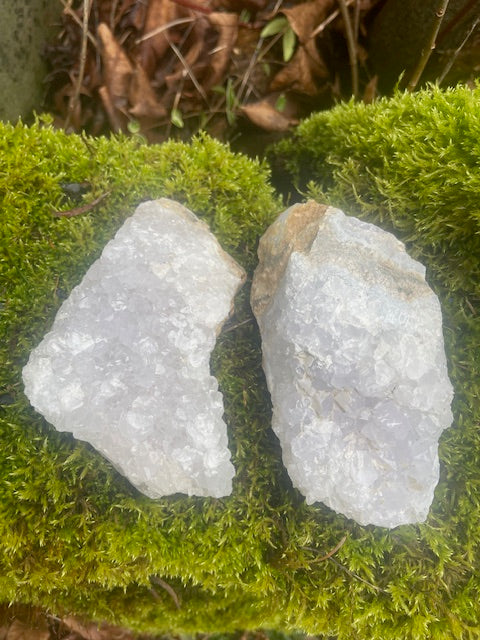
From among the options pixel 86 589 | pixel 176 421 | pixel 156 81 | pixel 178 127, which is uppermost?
pixel 156 81

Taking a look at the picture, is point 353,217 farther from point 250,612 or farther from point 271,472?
point 250,612

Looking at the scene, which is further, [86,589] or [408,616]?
[86,589]

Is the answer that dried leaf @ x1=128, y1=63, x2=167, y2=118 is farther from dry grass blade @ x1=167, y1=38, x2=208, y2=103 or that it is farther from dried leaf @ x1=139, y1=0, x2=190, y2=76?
dry grass blade @ x1=167, y1=38, x2=208, y2=103

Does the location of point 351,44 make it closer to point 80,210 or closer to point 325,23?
point 325,23

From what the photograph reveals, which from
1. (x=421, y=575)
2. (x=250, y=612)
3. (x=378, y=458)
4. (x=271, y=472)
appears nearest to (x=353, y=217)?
(x=378, y=458)

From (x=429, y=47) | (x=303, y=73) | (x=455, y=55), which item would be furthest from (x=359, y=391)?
(x=303, y=73)

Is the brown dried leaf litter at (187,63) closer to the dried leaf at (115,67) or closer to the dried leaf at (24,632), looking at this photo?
the dried leaf at (115,67)
